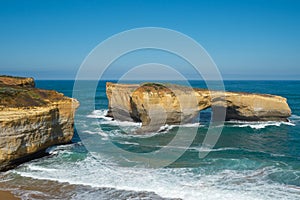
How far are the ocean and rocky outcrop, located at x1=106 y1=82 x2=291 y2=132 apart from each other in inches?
171

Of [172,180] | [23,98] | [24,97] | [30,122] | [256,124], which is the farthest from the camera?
[256,124]

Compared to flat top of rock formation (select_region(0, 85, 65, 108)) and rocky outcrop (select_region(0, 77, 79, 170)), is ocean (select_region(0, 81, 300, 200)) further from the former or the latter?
flat top of rock formation (select_region(0, 85, 65, 108))

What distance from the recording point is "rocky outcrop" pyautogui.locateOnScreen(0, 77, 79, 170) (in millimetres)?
16156

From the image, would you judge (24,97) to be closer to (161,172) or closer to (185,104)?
(161,172)

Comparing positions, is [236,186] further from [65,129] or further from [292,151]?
[65,129]

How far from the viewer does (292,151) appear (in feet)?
71.5

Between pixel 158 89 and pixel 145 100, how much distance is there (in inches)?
78.4

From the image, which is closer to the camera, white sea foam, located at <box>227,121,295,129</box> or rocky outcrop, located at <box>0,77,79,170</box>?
rocky outcrop, located at <box>0,77,79,170</box>

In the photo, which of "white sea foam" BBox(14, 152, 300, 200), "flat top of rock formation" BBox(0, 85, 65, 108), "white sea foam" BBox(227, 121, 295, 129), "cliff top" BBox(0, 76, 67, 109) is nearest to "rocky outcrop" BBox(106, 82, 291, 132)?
"white sea foam" BBox(227, 121, 295, 129)

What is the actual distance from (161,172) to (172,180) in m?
1.43

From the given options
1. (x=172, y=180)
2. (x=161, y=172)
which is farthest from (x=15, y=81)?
(x=172, y=180)

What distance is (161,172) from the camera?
16.6 m

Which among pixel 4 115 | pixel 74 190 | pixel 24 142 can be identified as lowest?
pixel 74 190

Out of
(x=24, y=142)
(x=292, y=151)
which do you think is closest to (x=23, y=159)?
(x=24, y=142)
